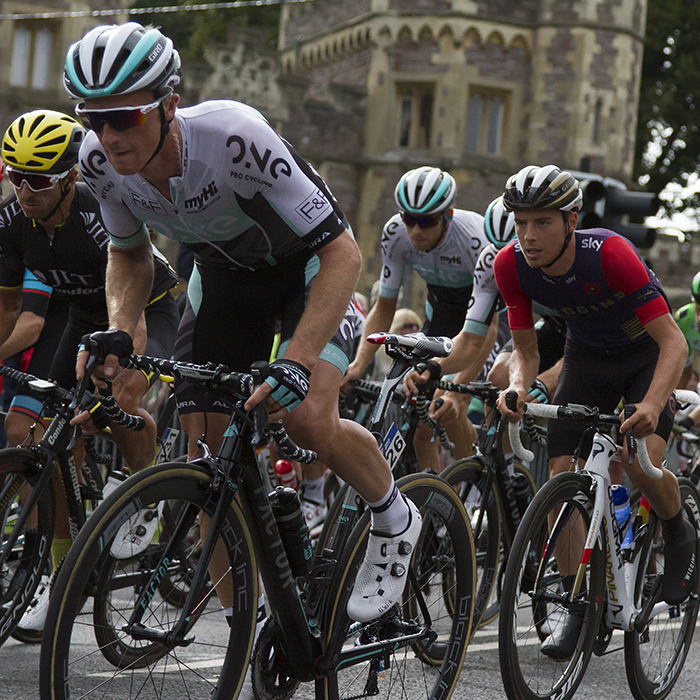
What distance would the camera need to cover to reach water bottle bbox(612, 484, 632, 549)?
16.3 ft

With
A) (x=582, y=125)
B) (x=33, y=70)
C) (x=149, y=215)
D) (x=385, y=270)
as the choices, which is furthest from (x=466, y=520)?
(x=582, y=125)

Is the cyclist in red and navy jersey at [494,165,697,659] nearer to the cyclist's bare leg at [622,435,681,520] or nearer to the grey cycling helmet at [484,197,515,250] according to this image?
the cyclist's bare leg at [622,435,681,520]

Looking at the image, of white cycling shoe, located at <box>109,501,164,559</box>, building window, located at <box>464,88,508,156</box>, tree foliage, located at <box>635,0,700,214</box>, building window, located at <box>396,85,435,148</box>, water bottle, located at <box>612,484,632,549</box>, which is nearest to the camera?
white cycling shoe, located at <box>109,501,164,559</box>

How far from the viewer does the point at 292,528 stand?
3.49m

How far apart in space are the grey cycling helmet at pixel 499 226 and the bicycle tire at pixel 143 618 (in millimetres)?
3818

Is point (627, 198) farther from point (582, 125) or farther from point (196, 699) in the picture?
point (582, 125)

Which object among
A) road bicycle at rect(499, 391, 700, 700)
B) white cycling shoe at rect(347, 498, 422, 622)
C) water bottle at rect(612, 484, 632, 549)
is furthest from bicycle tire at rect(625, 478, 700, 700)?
white cycling shoe at rect(347, 498, 422, 622)

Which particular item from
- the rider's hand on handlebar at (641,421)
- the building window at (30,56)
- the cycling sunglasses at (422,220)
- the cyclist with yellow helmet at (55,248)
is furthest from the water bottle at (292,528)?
the building window at (30,56)

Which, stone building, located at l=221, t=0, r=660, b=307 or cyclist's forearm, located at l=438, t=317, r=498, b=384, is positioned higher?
stone building, located at l=221, t=0, r=660, b=307

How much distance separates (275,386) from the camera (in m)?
3.04

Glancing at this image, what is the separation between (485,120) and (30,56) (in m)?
12.6

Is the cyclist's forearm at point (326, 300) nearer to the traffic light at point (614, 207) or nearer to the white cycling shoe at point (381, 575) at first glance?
the white cycling shoe at point (381, 575)

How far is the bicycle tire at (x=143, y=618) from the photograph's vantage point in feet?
9.16

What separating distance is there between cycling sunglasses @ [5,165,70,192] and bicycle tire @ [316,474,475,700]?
2277mm
